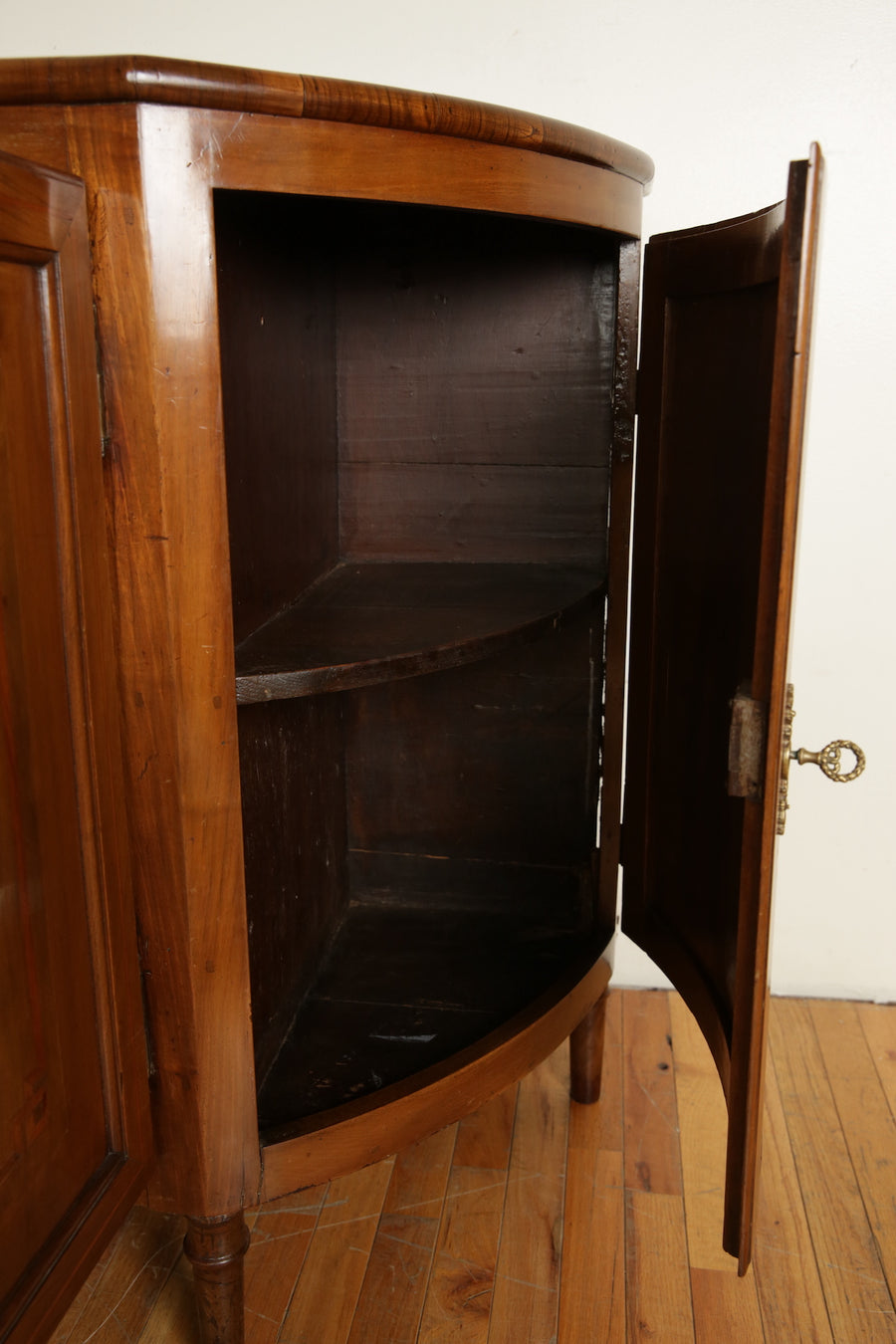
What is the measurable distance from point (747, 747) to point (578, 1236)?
0.92 meters

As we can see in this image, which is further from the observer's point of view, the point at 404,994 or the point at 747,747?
the point at 404,994

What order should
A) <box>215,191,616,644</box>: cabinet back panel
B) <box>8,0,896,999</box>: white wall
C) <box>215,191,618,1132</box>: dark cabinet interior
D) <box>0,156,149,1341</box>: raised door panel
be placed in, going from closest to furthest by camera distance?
1. <box>0,156,149,1341</box>: raised door panel
2. <box>215,191,618,1132</box>: dark cabinet interior
3. <box>215,191,616,644</box>: cabinet back panel
4. <box>8,0,896,999</box>: white wall

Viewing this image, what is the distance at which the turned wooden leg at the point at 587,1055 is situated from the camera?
1937mm

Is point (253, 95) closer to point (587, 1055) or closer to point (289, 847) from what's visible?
point (289, 847)

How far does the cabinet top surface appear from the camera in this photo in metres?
0.99

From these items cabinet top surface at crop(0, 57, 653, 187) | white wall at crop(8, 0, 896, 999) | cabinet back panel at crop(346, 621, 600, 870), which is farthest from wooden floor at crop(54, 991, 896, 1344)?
cabinet top surface at crop(0, 57, 653, 187)

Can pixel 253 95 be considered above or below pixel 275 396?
above

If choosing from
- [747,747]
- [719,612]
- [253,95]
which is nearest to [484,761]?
[719,612]

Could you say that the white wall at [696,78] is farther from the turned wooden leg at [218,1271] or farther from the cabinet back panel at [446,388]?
the turned wooden leg at [218,1271]

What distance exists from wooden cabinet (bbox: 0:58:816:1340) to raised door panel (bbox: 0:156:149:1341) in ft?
0.13

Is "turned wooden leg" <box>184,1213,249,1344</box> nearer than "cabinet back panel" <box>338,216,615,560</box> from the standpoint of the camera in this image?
Yes

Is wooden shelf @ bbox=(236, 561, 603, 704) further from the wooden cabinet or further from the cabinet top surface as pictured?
the cabinet top surface

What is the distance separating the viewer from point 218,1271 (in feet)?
4.46

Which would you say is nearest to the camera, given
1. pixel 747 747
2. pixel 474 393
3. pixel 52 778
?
pixel 52 778
